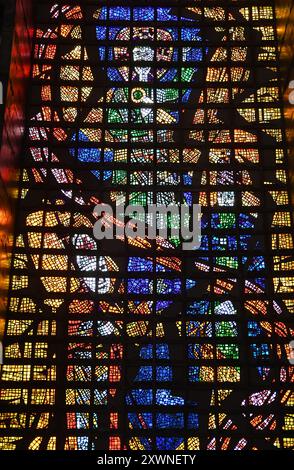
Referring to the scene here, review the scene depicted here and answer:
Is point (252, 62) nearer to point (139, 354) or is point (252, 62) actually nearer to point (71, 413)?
point (139, 354)

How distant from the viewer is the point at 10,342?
988 centimetres

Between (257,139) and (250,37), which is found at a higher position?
(250,37)

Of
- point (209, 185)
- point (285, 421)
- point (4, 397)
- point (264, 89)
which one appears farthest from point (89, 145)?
point (285, 421)

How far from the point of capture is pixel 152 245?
10445mm

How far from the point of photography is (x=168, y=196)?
10.7m

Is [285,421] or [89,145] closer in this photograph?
[285,421]

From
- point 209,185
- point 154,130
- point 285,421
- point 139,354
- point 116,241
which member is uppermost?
point 154,130

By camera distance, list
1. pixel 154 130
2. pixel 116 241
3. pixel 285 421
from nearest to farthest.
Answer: pixel 285 421
pixel 116 241
pixel 154 130

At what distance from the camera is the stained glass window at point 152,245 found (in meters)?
9.56

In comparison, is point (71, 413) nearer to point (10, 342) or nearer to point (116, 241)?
point (10, 342)

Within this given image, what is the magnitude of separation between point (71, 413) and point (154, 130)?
362cm

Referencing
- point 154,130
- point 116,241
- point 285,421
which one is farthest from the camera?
point 154,130

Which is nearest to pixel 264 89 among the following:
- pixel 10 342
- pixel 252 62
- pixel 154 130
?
pixel 252 62

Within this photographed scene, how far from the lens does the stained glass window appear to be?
9562 mm
